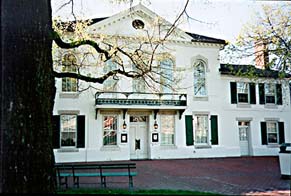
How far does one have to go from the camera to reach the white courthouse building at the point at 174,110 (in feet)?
73.2

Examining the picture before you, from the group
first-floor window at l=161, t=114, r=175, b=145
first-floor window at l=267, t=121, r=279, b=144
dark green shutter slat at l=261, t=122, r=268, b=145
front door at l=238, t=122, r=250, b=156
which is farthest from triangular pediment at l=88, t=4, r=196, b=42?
first-floor window at l=267, t=121, r=279, b=144

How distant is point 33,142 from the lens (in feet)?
20.3

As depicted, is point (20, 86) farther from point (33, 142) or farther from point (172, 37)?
point (172, 37)

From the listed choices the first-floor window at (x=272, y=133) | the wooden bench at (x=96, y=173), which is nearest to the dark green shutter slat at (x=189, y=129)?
the first-floor window at (x=272, y=133)

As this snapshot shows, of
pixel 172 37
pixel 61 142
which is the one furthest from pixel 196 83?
pixel 61 142

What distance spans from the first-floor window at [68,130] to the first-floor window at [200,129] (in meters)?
8.34

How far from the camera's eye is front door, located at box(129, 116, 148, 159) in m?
23.6

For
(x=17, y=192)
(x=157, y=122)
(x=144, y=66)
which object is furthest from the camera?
(x=157, y=122)

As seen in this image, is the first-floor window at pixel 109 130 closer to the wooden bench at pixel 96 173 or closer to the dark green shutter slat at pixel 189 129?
the dark green shutter slat at pixel 189 129

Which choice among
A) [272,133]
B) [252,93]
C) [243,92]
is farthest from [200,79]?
[272,133]

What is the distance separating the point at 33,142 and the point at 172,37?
773 inches

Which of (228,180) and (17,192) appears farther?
(228,180)

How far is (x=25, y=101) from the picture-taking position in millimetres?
6023

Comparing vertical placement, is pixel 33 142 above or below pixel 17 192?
above
